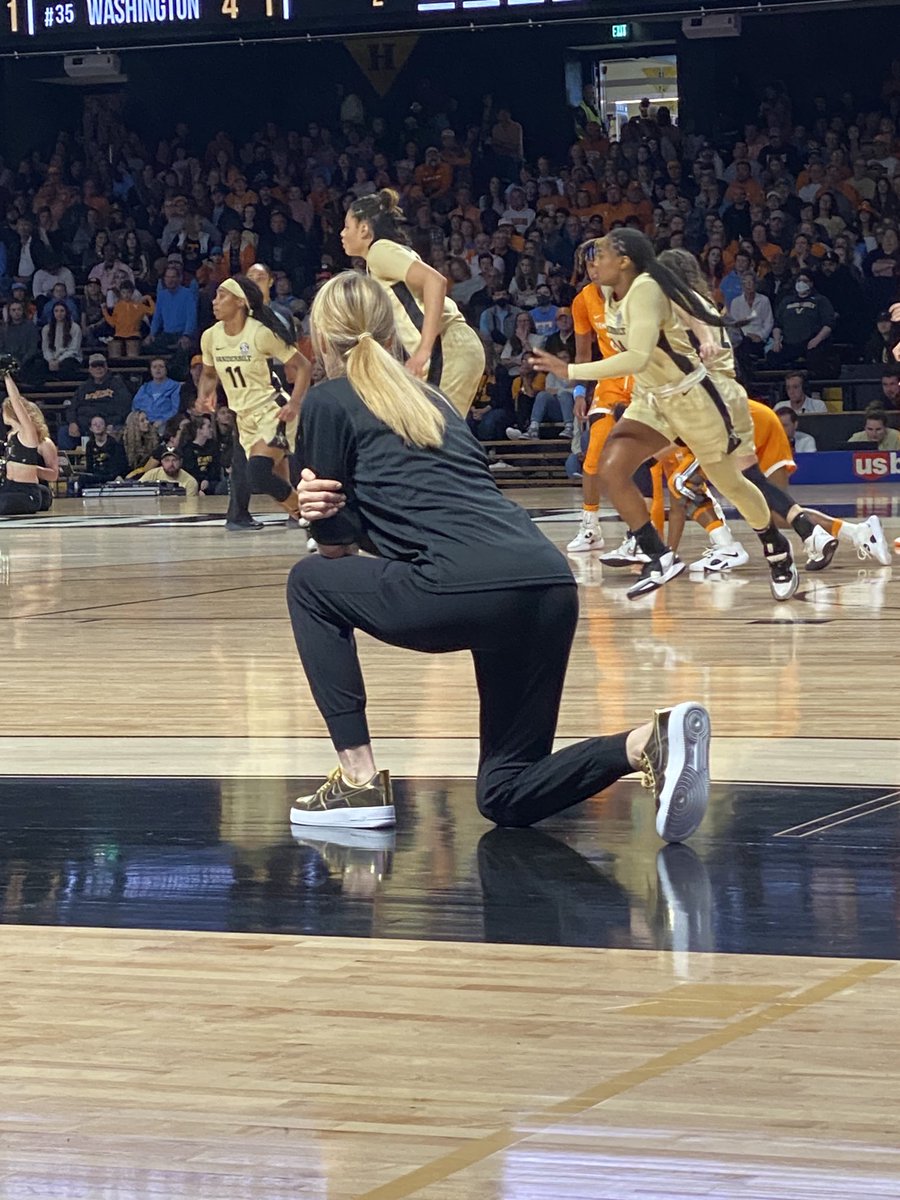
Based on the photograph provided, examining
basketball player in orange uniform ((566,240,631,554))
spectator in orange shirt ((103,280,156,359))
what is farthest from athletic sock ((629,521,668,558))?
spectator in orange shirt ((103,280,156,359))

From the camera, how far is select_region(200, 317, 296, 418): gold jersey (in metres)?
13.8

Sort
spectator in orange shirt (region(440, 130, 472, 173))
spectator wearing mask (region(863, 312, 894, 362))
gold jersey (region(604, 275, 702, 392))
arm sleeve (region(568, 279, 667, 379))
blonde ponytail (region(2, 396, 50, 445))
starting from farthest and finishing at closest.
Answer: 1. spectator in orange shirt (region(440, 130, 472, 173))
2. spectator wearing mask (region(863, 312, 894, 362))
3. blonde ponytail (region(2, 396, 50, 445))
4. gold jersey (region(604, 275, 702, 392))
5. arm sleeve (region(568, 279, 667, 379))

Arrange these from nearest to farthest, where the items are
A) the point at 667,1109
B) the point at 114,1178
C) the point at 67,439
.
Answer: the point at 114,1178, the point at 667,1109, the point at 67,439

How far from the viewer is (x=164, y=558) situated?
13.2 metres

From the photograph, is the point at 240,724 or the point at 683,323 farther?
the point at 683,323

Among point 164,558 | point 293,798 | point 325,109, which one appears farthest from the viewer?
point 325,109

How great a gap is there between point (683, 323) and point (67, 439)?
13.9 metres

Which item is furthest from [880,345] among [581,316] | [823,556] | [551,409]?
[823,556]

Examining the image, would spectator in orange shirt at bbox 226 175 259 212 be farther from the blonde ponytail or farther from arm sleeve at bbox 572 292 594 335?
arm sleeve at bbox 572 292 594 335

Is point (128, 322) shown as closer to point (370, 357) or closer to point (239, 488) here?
point (239, 488)

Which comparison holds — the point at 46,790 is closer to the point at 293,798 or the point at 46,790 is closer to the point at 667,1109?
the point at 293,798

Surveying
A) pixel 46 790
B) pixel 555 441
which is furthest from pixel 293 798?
pixel 555 441

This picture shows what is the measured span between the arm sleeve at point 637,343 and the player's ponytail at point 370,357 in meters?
4.51

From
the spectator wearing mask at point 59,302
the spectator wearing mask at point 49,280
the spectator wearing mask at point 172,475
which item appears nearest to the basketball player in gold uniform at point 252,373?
the spectator wearing mask at point 172,475
